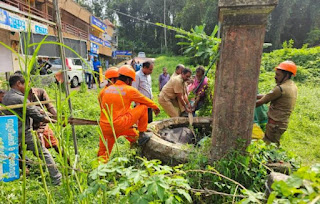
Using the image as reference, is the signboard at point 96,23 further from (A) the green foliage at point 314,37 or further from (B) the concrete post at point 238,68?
(A) the green foliage at point 314,37

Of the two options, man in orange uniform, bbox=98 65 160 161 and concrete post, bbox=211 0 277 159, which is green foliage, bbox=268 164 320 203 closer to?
concrete post, bbox=211 0 277 159

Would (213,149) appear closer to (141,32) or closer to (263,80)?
(263,80)

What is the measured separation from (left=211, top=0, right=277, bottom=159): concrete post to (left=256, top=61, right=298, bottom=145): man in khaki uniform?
1260 mm

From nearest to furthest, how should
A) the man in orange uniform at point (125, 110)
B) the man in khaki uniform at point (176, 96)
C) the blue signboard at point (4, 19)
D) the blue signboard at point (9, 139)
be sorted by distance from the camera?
the blue signboard at point (9, 139), the man in orange uniform at point (125, 110), the man in khaki uniform at point (176, 96), the blue signboard at point (4, 19)

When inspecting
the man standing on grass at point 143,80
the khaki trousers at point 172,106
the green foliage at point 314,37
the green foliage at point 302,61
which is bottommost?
the khaki trousers at point 172,106

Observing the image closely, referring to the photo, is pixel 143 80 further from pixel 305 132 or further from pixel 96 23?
pixel 96 23

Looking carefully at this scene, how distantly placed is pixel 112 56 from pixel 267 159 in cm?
3737

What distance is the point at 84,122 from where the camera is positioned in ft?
8.43

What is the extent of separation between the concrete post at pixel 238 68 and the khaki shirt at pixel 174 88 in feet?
7.77

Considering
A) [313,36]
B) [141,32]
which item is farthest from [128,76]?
[141,32]

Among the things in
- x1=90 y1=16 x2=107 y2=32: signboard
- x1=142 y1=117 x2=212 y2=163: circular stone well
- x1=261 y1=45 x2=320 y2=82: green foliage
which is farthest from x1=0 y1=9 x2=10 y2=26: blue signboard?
x1=90 y1=16 x2=107 y2=32: signboard

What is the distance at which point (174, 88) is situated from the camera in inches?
183

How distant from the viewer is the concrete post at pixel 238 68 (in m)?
2.01

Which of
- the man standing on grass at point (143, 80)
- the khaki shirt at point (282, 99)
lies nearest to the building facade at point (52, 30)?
the man standing on grass at point (143, 80)
